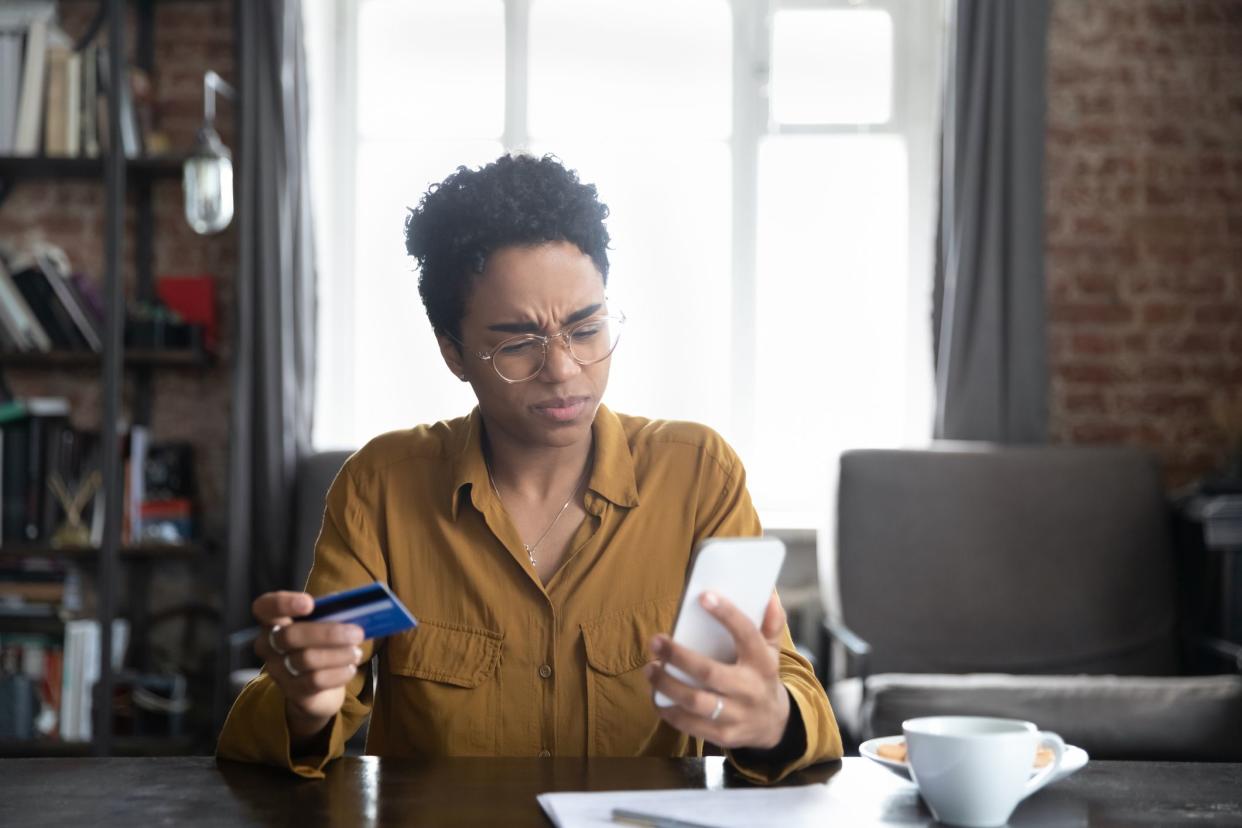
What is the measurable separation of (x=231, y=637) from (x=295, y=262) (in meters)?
1.12

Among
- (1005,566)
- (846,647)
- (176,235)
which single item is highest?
(176,235)

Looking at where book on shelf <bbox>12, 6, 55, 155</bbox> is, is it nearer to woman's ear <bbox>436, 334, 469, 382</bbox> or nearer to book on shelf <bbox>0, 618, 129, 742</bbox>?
book on shelf <bbox>0, 618, 129, 742</bbox>

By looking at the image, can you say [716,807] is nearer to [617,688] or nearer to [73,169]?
[617,688]

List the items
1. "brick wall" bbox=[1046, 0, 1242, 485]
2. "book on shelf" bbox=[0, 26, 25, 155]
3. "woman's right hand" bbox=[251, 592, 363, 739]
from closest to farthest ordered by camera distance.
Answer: "woman's right hand" bbox=[251, 592, 363, 739] < "book on shelf" bbox=[0, 26, 25, 155] < "brick wall" bbox=[1046, 0, 1242, 485]

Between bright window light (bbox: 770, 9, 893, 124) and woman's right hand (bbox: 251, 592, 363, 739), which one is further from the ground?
bright window light (bbox: 770, 9, 893, 124)

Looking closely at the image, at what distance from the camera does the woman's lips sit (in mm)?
1479

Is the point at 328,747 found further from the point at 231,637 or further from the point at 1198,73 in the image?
the point at 1198,73

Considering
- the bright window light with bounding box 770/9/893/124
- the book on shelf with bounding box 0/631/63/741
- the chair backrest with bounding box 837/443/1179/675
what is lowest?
the book on shelf with bounding box 0/631/63/741

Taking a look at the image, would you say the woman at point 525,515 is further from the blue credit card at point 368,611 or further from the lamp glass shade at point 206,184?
the lamp glass shade at point 206,184

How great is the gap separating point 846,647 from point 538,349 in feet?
6.27

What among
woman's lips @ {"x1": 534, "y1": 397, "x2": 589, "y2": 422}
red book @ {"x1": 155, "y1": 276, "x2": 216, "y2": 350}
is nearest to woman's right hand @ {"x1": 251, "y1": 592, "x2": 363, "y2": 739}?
woman's lips @ {"x1": 534, "y1": 397, "x2": 589, "y2": 422}

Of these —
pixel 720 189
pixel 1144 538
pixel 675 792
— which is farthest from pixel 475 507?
pixel 720 189

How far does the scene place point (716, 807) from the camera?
1.08m

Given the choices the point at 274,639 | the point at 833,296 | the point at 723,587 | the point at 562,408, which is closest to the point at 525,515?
the point at 562,408
